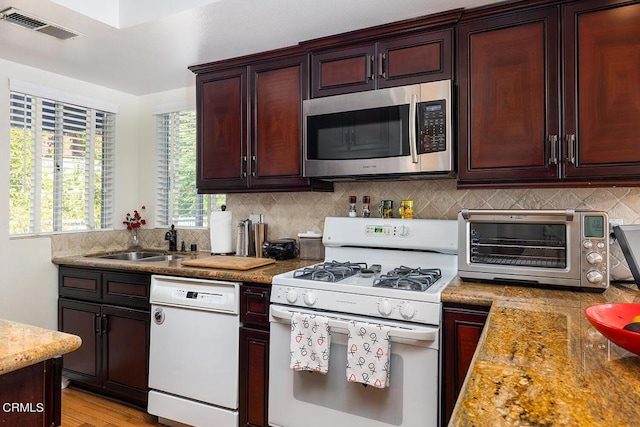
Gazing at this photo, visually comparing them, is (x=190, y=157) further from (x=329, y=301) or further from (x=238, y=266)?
(x=329, y=301)

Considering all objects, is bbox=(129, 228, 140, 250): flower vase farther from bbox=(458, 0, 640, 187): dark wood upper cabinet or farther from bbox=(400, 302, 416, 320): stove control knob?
bbox=(458, 0, 640, 187): dark wood upper cabinet

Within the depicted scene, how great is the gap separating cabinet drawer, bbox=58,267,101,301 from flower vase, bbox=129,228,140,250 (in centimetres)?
66

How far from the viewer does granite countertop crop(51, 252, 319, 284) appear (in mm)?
2186

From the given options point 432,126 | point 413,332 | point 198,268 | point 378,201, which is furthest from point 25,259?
point 432,126

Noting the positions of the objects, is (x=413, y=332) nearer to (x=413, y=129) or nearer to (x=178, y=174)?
(x=413, y=129)

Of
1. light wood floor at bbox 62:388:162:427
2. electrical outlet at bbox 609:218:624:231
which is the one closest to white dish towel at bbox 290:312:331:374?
light wood floor at bbox 62:388:162:427

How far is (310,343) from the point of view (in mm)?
1892

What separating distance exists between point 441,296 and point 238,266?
114 cm

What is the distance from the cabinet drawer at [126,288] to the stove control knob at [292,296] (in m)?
1.03

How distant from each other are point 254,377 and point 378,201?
1266mm

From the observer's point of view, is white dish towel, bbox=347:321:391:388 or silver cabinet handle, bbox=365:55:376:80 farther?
silver cabinet handle, bbox=365:55:376:80

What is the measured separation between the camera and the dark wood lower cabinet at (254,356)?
2.14 metres

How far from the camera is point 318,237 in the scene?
273 cm

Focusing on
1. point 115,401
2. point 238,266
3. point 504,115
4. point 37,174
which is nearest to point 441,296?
point 504,115
